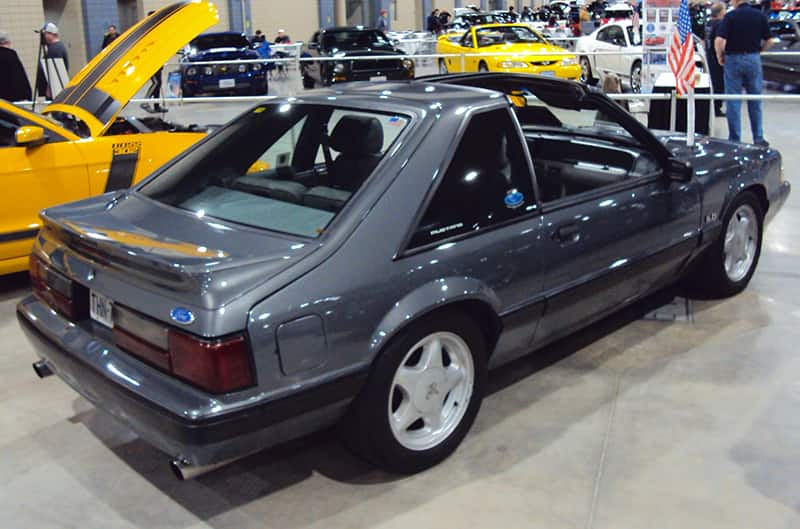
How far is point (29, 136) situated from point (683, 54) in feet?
15.2

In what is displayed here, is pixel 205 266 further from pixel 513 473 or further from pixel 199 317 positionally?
pixel 513 473

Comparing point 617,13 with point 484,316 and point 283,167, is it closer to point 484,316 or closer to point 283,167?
point 283,167

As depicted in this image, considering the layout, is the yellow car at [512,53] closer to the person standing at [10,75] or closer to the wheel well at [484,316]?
the person standing at [10,75]

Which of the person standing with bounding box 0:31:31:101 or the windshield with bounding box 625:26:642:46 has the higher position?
the windshield with bounding box 625:26:642:46

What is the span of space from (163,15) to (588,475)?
4654 millimetres

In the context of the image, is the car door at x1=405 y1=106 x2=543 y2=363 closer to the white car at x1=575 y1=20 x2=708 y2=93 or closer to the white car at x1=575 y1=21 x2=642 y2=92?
the white car at x1=575 y1=20 x2=708 y2=93

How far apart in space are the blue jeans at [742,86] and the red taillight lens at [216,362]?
822 centimetres

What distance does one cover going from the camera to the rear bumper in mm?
2664

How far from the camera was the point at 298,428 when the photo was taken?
114 inches

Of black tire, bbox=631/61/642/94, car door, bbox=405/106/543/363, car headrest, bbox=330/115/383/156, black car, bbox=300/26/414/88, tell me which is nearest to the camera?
car door, bbox=405/106/543/363

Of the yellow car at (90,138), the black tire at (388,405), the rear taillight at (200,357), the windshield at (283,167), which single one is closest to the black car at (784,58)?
the yellow car at (90,138)

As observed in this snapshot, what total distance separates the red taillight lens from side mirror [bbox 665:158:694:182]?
263 centimetres

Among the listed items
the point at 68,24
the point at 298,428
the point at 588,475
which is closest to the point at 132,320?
the point at 298,428

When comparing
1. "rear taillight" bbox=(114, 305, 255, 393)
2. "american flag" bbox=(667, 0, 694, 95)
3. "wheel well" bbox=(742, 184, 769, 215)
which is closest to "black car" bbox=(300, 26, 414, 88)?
"american flag" bbox=(667, 0, 694, 95)
